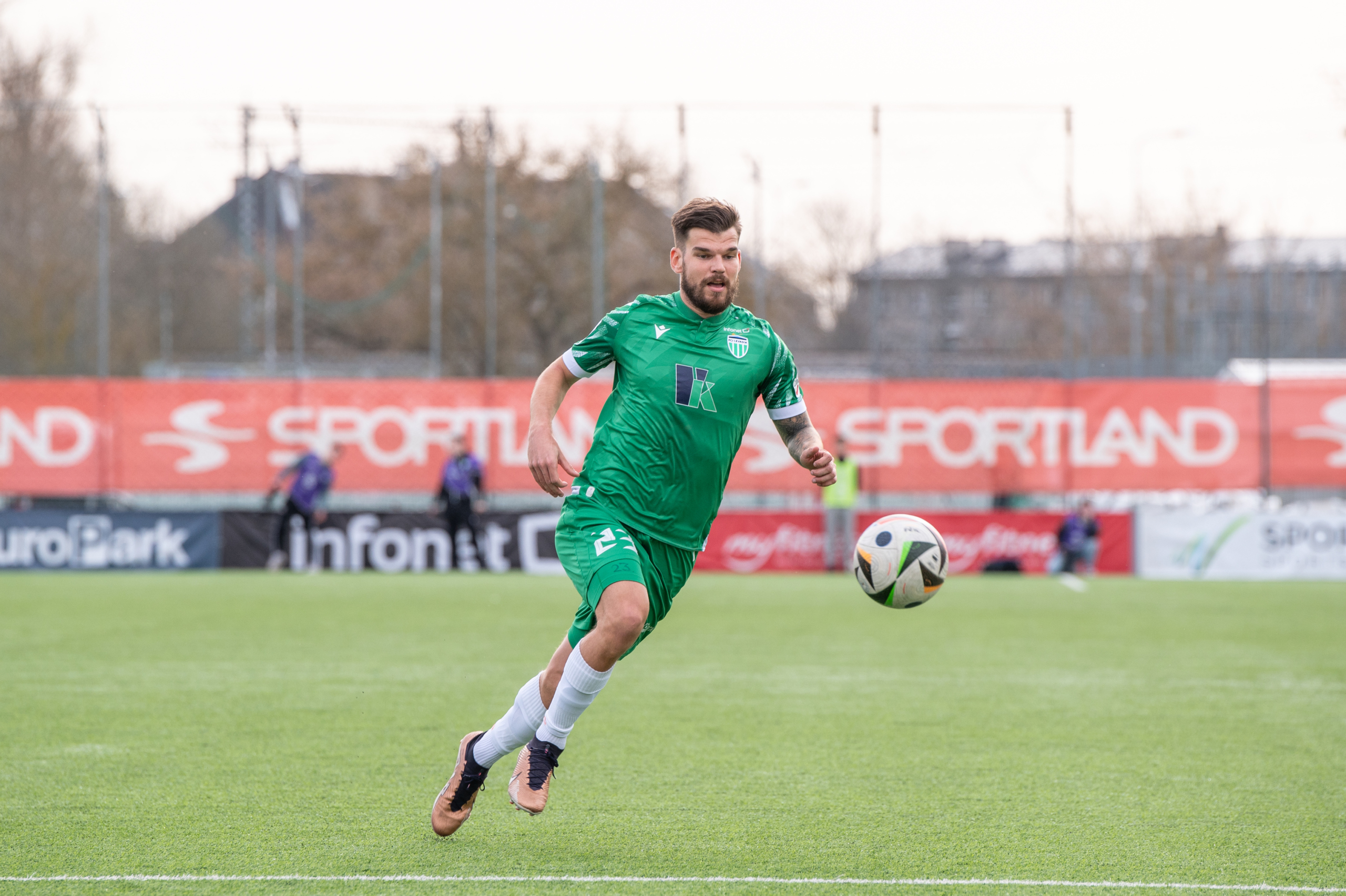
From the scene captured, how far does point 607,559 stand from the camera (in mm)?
4945

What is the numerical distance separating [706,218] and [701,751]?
3.17 m

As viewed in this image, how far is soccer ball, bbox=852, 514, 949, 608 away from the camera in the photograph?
564cm

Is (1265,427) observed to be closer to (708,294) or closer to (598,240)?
(598,240)

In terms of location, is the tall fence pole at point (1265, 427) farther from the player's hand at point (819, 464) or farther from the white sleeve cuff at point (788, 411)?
the player's hand at point (819, 464)

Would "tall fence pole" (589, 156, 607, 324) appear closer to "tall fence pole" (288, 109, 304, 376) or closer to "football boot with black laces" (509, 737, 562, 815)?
"tall fence pole" (288, 109, 304, 376)

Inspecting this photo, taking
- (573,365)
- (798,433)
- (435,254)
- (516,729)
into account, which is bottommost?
(516,729)

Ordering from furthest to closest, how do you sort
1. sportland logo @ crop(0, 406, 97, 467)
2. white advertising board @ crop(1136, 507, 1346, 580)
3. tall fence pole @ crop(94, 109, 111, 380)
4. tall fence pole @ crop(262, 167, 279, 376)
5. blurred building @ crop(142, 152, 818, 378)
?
1. blurred building @ crop(142, 152, 818, 378)
2. tall fence pole @ crop(262, 167, 279, 376)
3. sportland logo @ crop(0, 406, 97, 467)
4. tall fence pole @ crop(94, 109, 111, 380)
5. white advertising board @ crop(1136, 507, 1346, 580)

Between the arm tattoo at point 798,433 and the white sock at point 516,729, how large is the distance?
1.27m

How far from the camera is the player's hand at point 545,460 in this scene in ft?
16.0

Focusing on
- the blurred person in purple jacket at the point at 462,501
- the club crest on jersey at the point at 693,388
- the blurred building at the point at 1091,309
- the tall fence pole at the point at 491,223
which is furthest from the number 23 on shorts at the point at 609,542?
the blurred building at the point at 1091,309

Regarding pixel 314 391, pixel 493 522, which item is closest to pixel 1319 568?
pixel 493 522

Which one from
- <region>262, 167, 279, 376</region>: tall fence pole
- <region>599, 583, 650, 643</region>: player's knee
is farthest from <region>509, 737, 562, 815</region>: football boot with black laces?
<region>262, 167, 279, 376</region>: tall fence pole

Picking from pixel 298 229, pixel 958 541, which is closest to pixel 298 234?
pixel 298 229

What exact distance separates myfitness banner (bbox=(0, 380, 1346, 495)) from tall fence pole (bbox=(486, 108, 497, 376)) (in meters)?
1.37
